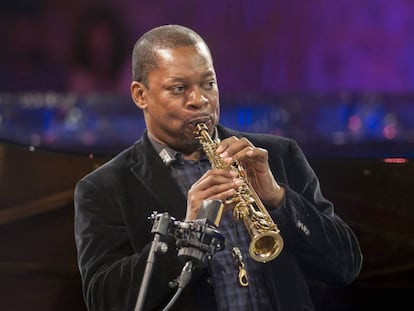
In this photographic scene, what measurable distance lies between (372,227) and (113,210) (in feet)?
4.06

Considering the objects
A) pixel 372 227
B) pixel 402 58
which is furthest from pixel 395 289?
pixel 402 58

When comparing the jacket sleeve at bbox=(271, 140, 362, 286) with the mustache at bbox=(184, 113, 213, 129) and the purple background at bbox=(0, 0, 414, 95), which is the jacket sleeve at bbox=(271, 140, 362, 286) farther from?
the purple background at bbox=(0, 0, 414, 95)

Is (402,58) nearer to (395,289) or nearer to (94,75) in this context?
(395,289)

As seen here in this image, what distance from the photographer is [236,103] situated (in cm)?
313

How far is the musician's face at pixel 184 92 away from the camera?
238 centimetres

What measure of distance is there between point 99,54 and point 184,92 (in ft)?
3.06

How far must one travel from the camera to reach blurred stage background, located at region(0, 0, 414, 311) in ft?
10.3

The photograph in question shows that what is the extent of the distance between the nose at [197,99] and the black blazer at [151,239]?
0.23 m

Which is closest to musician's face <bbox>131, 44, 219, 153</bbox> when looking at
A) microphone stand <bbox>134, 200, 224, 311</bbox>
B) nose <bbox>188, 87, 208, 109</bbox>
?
nose <bbox>188, 87, 208, 109</bbox>

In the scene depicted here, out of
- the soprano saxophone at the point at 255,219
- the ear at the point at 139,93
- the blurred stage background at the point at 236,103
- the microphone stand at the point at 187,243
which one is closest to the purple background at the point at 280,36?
the blurred stage background at the point at 236,103

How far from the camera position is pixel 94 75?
322 cm

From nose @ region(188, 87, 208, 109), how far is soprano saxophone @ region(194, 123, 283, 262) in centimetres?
20

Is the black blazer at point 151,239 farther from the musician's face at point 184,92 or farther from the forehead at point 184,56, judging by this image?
the forehead at point 184,56

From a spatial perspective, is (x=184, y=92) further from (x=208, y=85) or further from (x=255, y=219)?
(x=255, y=219)
